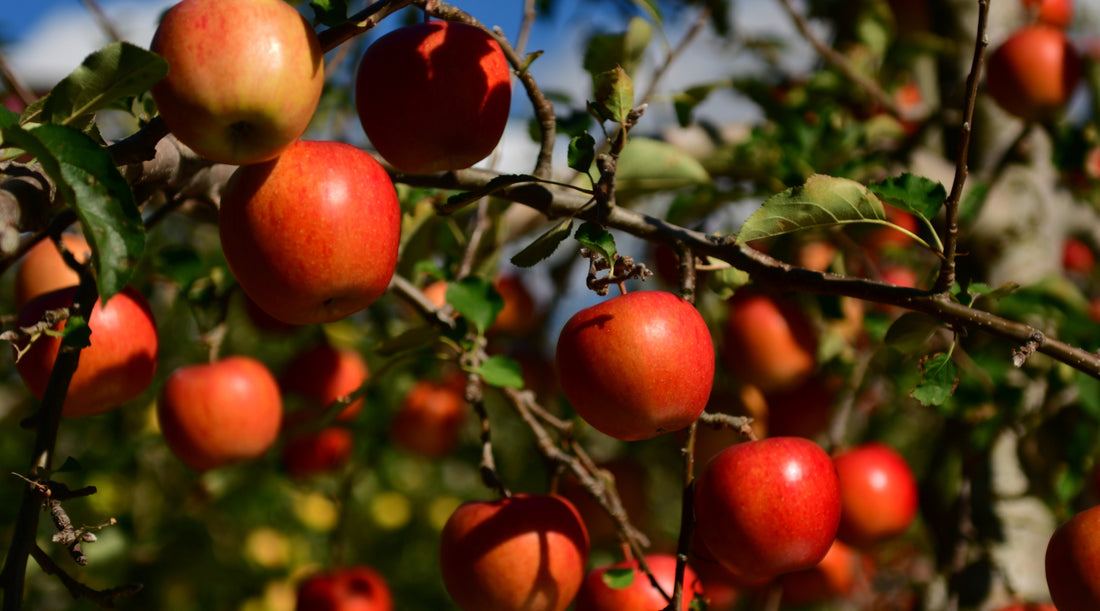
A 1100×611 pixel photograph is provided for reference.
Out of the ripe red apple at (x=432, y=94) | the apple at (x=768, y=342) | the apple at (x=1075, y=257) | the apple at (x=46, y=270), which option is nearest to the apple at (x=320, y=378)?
the apple at (x=46, y=270)

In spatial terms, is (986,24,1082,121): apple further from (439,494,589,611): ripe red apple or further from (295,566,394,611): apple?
(295,566,394,611): apple

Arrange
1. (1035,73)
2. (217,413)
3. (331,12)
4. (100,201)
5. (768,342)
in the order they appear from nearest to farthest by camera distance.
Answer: (100,201)
(331,12)
(217,413)
(768,342)
(1035,73)

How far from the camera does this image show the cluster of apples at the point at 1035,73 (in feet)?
4.37

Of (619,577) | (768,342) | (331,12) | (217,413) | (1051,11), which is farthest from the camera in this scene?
(1051,11)

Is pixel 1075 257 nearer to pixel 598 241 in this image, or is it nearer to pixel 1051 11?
pixel 1051 11

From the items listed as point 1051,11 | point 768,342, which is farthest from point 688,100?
point 1051,11

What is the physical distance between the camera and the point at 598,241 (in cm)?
61

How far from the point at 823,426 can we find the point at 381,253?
883 millimetres

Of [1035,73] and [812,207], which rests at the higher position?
[812,207]

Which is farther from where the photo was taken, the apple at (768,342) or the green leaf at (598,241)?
the apple at (768,342)

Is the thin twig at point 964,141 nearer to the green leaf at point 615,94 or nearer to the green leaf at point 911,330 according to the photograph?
the green leaf at point 911,330

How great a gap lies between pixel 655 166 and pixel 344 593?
2.54 ft

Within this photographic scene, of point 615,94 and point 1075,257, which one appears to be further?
point 1075,257

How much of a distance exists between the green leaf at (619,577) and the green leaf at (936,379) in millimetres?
299
